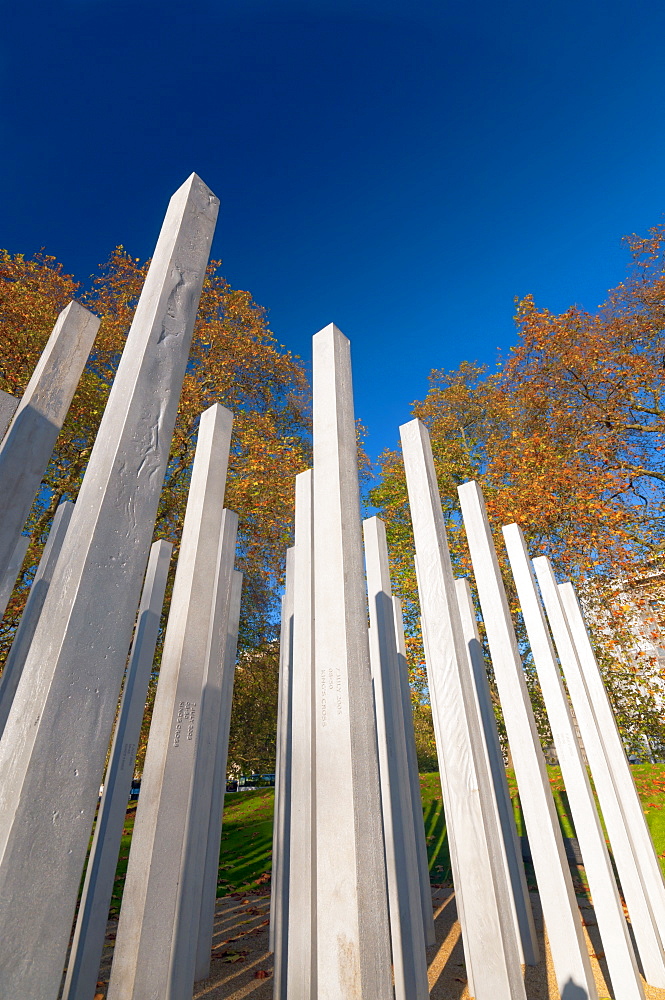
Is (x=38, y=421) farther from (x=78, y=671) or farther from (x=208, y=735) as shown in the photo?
(x=208, y=735)

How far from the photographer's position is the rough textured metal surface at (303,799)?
2.46m

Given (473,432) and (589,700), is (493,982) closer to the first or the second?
(589,700)

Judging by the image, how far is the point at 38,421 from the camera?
9.82 ft

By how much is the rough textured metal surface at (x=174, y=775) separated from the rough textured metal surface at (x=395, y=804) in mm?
1486

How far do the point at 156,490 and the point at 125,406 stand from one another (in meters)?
0.32

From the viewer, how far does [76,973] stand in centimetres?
346

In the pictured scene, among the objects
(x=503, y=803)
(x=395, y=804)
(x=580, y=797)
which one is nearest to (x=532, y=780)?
(x=580, y=797)

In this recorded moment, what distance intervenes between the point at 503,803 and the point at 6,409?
598cm

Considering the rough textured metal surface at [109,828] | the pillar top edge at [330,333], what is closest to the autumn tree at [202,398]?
the rough textured metal surface at [109,828]

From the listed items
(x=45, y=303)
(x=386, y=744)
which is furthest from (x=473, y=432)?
(x=386, y=744)

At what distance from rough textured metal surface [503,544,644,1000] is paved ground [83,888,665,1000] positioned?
24 centimetres

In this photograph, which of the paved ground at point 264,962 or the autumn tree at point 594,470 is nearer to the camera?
the paved ground at point 264,962

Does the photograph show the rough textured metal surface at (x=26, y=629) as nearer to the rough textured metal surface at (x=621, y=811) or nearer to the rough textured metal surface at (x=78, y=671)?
the rough textured metal surface at (x=78, y=671)

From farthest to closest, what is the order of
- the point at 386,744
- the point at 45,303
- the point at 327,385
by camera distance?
the point at 45,303 < the point at 386,744 < the point at 327,385
